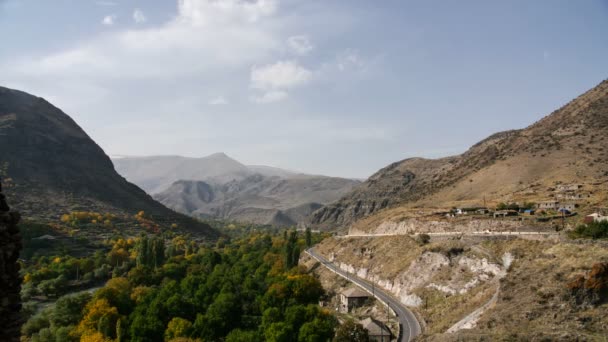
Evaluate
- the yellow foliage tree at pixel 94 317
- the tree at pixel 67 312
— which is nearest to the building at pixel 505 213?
the yellow foliage tree at pixel 94 317

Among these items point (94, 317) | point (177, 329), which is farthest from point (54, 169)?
point (177, 329)

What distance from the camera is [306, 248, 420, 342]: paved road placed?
111 feet

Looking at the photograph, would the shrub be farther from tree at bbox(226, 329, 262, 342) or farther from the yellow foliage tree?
the yellow foliage tree

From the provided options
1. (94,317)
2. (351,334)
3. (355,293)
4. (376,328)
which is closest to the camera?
(351,334)

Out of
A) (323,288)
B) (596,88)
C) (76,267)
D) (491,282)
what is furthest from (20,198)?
(596,88)

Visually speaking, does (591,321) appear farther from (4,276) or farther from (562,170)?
(562,170)

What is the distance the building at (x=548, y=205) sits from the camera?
5033cm

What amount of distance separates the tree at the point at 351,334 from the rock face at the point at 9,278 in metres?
27.4

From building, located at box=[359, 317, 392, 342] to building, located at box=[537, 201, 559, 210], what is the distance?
28.2 metres

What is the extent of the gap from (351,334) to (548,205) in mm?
33196

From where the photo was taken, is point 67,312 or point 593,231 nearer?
point 593,231

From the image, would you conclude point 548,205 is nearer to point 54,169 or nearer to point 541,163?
point 541,163

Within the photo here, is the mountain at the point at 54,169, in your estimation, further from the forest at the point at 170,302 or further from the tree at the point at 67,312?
the tree at the point at 67,312

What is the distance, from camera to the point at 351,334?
34.2 meters
